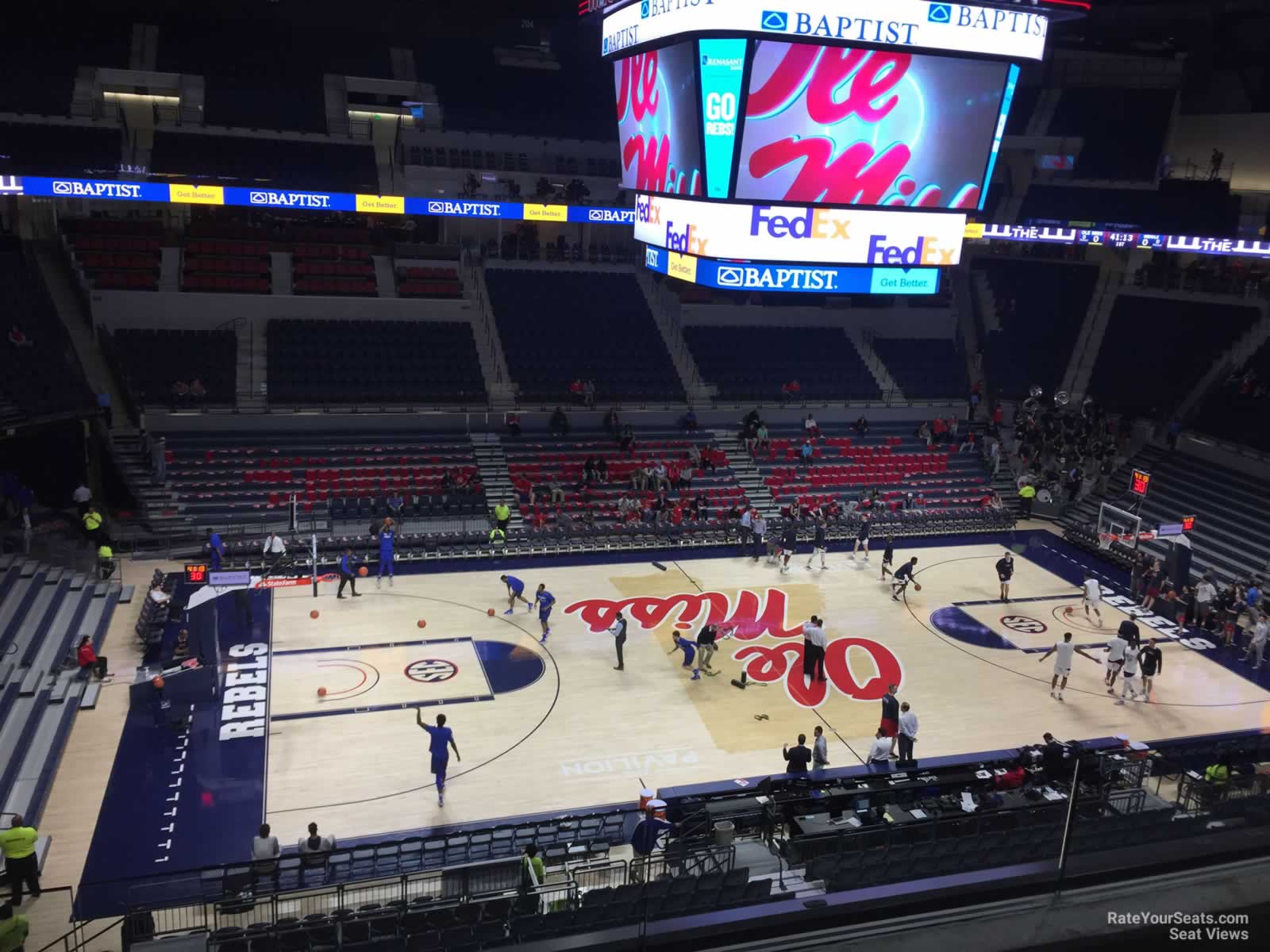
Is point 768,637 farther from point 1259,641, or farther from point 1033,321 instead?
point 1033,321

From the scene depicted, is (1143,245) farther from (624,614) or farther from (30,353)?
(30,353)

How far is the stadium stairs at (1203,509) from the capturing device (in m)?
26.5

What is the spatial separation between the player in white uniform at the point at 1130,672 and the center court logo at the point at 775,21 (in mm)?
13256

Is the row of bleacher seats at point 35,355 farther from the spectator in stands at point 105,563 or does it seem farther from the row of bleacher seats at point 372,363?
the row of bleacher seats at point 372,363

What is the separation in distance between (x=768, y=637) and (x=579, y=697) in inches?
203

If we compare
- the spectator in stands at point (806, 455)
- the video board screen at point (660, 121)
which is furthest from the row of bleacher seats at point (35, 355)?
the spectator in stands at point (806, 455)

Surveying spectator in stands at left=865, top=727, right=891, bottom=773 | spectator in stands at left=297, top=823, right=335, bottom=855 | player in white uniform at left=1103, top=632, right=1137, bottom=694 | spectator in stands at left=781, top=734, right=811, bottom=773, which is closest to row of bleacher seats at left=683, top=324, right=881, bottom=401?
player in white uniform at left=1103, top=632, right=1137, bottom=694

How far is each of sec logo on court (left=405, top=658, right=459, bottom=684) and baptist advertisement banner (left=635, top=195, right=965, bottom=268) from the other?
9.09 metres

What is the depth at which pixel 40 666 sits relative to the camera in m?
17.6

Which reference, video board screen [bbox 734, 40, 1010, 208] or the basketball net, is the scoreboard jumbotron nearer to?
video board screen [bbox 734, 40, 1010, 208]

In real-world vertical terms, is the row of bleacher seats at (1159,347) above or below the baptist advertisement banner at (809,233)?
below

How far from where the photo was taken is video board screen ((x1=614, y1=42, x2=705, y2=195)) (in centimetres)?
1529

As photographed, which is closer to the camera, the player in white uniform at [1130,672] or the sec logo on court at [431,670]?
the sec logo on court at [431,670]

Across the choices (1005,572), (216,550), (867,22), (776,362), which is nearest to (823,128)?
(867,22)
